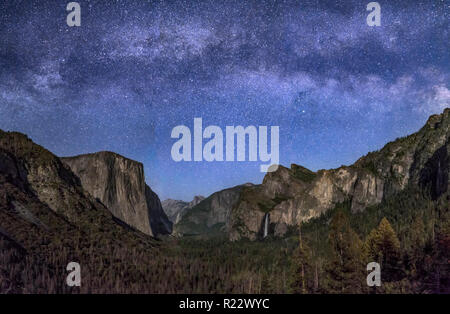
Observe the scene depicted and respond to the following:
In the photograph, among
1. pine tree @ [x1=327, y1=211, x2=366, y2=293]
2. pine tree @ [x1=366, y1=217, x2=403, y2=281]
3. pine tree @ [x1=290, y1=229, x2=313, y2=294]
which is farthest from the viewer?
pine tree @ [x1=366, y1=217, x2=403, y2=281]

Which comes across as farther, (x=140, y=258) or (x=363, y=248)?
(x=140, y=258)

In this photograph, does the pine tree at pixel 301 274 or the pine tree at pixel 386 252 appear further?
the pine tree at pixel 386 252

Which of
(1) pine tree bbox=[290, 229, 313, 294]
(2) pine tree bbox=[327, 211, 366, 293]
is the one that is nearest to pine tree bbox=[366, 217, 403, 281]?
(2) pine tree bbox=[327, 211, 366, 293]

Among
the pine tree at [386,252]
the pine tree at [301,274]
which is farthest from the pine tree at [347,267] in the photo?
the pine tree at [301,274]

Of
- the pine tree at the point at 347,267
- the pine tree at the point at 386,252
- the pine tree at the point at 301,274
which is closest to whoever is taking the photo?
the pine tree at the point at 347,267

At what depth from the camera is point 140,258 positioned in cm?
19012

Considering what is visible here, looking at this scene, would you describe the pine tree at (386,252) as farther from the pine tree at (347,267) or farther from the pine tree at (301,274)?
the pine tree at (301,274)

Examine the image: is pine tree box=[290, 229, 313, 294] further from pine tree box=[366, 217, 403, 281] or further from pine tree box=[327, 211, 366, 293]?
pine tree box=[366, 217, 403, 281]

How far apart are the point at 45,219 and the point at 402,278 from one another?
18388cm

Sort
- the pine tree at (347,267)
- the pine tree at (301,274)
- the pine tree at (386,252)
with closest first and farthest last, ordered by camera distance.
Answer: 1. the pine tree at (347,267)
2. the pine tree at (301,274)
3. the pine tree at (386,252)

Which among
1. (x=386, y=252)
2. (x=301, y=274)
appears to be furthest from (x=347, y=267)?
(x=386, y=252)
